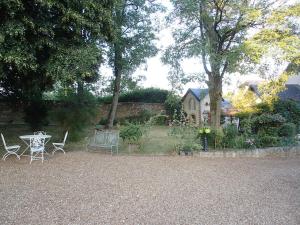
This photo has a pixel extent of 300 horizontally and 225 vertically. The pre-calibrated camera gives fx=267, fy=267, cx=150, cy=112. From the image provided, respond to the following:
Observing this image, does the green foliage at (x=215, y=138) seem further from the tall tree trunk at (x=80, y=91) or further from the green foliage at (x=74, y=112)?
the tall tree trunk at (x=80, y=91)

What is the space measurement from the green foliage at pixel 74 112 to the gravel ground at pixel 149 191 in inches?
139

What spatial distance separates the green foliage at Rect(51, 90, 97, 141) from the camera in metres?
11.9

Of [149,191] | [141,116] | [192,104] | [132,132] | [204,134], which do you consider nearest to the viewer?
[149,191]

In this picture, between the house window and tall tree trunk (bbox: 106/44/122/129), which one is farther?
the house window

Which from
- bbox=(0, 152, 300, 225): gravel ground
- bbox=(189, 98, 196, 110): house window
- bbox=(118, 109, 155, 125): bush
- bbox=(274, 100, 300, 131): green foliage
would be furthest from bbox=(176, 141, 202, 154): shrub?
bbox=(189, 98, 196, 110): house window

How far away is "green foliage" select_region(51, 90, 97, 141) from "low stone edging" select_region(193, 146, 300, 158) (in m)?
5.47

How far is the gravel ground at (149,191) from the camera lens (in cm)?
414

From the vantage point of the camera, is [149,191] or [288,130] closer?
[149,191]

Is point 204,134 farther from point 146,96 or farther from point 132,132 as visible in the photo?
point 146,96

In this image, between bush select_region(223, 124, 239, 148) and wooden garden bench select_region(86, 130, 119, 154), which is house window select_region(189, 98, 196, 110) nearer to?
bush select_region(223, 124, 239, 148)

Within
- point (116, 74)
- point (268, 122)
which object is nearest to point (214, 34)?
point (268, 122)

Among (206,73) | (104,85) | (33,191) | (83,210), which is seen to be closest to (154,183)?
(83,210)

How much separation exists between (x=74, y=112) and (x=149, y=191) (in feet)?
24.1

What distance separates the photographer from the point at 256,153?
9484 mm
